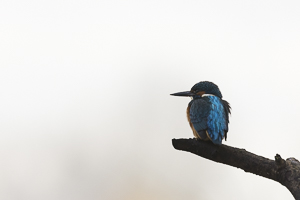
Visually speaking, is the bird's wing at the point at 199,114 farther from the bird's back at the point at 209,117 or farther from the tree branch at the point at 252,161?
the tree branch at the point at 252,161

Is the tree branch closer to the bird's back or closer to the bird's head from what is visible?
the bird's back

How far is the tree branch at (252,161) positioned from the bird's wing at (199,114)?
0.33 ft

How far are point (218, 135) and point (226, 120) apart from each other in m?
0.15

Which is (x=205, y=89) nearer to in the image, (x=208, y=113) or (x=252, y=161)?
(x=208, y=113)

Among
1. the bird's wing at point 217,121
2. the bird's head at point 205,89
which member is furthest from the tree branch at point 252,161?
the bird's head at point 205,89

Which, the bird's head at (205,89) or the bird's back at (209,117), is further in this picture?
the bird's head at (205,89)

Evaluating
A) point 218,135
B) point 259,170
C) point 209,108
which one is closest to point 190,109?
point 209,108

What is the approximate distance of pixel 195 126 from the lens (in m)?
1.51

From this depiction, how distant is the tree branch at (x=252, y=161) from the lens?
1199mm

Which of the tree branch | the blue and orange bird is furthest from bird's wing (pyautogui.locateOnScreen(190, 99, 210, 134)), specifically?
the tree branch

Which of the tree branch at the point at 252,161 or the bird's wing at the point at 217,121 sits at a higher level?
the bird's wing at the point at 217,121

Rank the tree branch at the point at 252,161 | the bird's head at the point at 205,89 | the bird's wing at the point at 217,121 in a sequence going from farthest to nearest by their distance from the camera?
the bird's head at the point at 205,89 → the bird's wing at the point at 217,121 → the tree branch at the point at 252,161

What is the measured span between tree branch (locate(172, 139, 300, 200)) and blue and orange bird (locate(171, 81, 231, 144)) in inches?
2.0

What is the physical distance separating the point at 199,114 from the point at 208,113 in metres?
0.04
